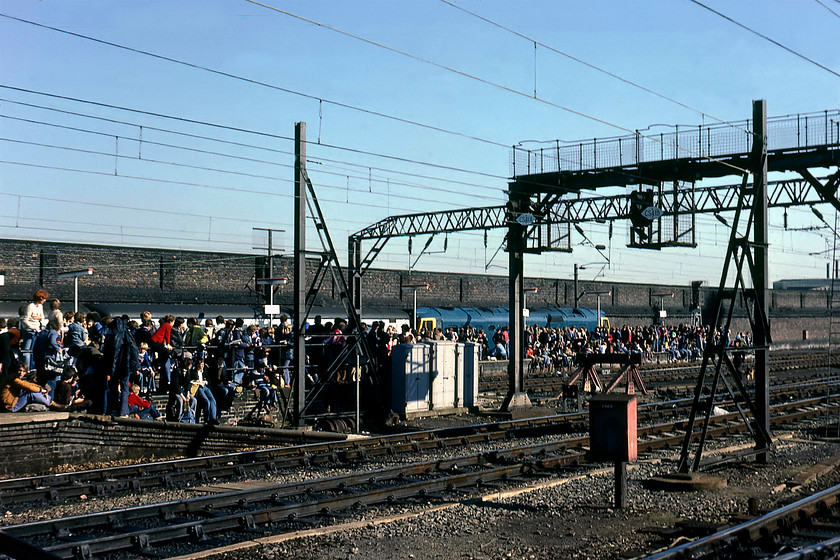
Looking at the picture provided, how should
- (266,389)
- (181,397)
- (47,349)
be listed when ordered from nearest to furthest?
(47,349), (181,397), (266,389)

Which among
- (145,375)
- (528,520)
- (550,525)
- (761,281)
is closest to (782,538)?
(550,525)

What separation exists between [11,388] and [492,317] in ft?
100

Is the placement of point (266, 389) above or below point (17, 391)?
below

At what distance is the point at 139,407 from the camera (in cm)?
1521

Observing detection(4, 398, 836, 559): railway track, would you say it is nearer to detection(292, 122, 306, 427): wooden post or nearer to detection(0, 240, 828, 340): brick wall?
detection(292, 122, 306, 427): wooden post

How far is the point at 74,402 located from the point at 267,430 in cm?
325

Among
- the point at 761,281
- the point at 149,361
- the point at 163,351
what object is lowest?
the point at 149,361

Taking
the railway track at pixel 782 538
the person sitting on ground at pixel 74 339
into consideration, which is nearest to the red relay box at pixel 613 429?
the railway track at pixel 782 538

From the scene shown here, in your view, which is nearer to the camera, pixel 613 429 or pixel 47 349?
pixel 613 429

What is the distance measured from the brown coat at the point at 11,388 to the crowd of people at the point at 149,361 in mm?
14

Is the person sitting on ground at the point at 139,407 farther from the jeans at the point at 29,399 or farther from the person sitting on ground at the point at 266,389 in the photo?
the person sitting on ground at the point at 266,389

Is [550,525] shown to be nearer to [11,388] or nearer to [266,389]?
[11,388]

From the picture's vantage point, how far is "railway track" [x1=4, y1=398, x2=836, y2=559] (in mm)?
8102

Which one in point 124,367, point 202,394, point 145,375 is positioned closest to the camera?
point 124,367
